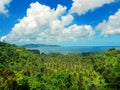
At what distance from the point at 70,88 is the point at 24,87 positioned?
2615 centimetres

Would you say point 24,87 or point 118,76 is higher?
point 118,76

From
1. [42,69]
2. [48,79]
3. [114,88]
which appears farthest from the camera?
[42,69]

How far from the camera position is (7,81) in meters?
76.4

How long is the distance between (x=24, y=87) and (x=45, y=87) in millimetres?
9229

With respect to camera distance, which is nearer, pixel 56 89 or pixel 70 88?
pixel 56 89

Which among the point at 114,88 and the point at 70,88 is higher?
the point at 114,88

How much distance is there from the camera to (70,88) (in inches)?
4129

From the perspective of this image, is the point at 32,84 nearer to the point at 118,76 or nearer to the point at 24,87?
the point at 24,87

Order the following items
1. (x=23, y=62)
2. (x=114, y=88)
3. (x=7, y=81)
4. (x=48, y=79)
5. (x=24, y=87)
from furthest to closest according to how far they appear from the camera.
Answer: (x=23, y=62) < (x=48, y=79) < (x=24, y=87) < (x=7, y=81) < (x=114, y=88)

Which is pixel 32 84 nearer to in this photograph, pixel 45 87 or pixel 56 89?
pixel 45 87

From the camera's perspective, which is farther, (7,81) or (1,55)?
(1,55)

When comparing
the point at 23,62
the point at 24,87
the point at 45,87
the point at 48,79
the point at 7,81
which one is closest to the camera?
the point at 7,81

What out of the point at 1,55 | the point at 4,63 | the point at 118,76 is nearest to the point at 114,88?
the point at 118,76

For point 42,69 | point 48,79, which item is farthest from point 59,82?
point 42,69
